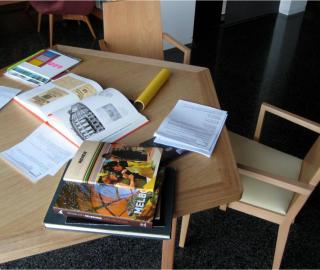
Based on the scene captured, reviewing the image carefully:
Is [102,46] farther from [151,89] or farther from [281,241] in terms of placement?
[281,241]

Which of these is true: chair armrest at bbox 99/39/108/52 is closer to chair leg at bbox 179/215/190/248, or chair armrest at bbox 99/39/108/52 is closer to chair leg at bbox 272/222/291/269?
chair leg at bbox 179/215/190/248

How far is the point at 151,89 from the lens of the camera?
1359mm

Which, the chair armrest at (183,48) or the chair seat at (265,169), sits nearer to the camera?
the chair seat at (265,169)

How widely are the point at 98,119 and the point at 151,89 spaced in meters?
0.29

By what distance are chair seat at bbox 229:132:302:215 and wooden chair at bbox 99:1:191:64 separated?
700mm

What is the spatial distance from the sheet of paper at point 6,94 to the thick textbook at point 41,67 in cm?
8

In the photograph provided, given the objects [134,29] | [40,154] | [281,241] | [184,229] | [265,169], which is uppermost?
[134,29]

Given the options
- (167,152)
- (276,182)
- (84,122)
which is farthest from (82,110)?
(276,182)

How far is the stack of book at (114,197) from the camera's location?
2.70ft

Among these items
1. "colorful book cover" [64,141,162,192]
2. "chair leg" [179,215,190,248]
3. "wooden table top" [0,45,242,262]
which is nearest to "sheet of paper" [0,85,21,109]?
"wooden table top" [0,45,242,262]

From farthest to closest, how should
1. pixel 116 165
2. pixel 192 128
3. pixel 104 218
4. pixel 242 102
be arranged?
pixel 242 102
pixel 192 128
pixel 116 165
pixel 104 218

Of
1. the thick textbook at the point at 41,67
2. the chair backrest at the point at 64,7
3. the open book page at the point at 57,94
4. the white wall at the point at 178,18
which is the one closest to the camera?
the open book page at the point at 57,94

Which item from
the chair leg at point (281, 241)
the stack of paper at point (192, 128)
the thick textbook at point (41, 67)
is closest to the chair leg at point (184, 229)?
the chair leg at point (281, 241)

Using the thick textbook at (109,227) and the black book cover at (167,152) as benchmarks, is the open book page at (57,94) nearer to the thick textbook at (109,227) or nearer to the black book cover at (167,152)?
the black book cover at (167,152)
